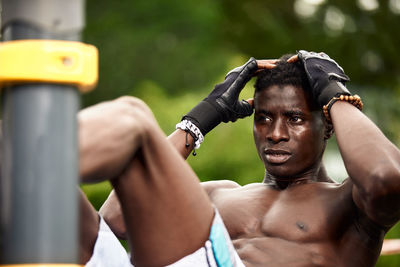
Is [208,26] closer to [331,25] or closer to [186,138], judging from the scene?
[331,25]

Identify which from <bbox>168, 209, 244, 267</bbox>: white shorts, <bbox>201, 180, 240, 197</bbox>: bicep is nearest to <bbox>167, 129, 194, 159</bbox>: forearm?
<bbox>201, 180, 240, 197</bbox>: bicep

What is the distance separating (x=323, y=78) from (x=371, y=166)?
0.50 meters

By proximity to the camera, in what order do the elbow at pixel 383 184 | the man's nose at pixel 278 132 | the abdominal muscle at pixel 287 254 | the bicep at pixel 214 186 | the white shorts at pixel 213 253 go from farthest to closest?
the bicep at pixel 214 186, the man's nose at pixel 278 132, the abdominal muscle at pixel 287 254, the elbow at pixel 383 184, the white shorts at pixel 213 253

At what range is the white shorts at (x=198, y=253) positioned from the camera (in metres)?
1.93

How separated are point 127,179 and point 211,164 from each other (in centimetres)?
602

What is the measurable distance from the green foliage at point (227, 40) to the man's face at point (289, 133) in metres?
8.34

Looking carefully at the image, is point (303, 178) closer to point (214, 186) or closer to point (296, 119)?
point (296, 119)

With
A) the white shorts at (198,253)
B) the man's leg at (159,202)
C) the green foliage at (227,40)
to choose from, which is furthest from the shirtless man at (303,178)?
the green foliage at (227,40)

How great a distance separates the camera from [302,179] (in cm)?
273

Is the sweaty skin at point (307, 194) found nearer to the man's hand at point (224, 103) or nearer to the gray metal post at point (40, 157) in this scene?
the man's hand at point (224, 103)

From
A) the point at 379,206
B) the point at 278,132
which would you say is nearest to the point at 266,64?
the point at 278,132

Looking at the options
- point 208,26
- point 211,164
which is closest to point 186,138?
point 211,164

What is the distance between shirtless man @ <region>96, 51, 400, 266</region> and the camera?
2236 mm

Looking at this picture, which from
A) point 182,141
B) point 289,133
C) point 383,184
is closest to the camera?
point 383,184
